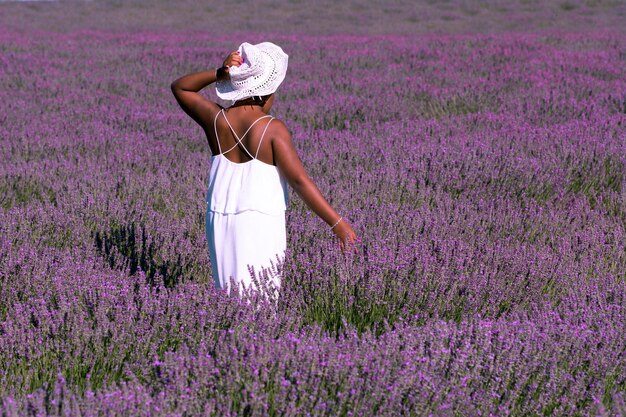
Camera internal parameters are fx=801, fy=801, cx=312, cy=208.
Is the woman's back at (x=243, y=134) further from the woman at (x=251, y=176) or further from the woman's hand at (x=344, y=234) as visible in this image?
the woman's hand at (x=344, y=234)

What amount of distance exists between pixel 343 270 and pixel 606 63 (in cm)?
847

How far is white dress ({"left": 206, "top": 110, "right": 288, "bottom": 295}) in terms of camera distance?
9.04 ft

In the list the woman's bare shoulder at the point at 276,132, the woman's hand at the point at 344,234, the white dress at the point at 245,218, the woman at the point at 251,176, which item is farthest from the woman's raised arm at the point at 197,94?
the woman's hand at the point at 344,234

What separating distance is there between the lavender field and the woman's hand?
0.06 m

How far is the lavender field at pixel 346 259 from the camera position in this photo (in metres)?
2.00

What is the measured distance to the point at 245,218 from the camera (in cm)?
275

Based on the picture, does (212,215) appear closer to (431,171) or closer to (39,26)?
(431,171)

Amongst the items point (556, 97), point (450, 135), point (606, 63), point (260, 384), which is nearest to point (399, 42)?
point (606, 63)

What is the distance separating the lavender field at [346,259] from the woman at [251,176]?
0.17 meters

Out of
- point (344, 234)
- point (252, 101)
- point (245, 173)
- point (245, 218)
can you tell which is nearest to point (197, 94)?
point (252, 101)

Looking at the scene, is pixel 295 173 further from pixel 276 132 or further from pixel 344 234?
pixel 344 234

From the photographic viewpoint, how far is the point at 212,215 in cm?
286

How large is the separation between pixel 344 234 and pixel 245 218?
349 mm

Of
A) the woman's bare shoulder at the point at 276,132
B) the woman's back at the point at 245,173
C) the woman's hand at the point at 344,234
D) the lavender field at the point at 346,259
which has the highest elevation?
the woman's bare shoulder at the point at 276,132
